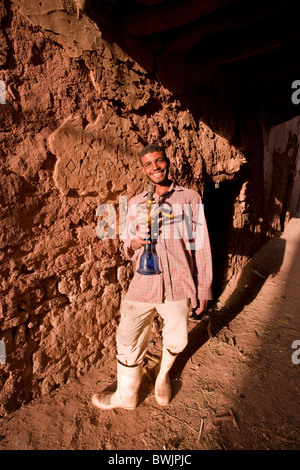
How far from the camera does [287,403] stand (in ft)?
6.39

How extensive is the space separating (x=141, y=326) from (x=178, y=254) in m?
0.63

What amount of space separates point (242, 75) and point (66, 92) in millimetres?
2899

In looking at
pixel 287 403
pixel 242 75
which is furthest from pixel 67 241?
pixel 242 75

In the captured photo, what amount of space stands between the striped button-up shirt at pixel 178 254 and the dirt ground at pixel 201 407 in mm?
1008

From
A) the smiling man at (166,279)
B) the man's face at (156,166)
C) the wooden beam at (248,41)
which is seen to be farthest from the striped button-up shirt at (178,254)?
the wooden beam at (248,41)

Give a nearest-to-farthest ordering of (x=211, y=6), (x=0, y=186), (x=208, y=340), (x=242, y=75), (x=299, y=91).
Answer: (x=0, y=186) < (x=211, y=6) < (x=208, y=340) < (x=242, y=75) < (x=299, y=91)

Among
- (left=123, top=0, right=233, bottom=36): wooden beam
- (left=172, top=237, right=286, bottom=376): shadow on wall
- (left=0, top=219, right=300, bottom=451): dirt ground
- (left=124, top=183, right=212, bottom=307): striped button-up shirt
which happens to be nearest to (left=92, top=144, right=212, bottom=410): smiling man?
(left=124, top=183, right=212, bottom=307): striped button-up shirt

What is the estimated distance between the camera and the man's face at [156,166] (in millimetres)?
1602

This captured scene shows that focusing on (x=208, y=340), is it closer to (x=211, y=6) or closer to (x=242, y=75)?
(x=211, y=6)

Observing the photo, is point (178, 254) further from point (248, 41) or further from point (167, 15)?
point (248, 41)

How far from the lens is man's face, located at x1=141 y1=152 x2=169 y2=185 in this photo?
5.25ft

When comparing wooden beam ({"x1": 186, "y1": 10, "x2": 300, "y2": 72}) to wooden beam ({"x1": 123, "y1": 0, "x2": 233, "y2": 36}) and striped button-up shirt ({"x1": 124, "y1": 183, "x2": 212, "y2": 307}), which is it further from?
striped button-up shirt ({"x1": 124, "y1": 183, "x2": 212, "y2": 307})

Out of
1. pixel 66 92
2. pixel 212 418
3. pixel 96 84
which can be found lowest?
pixel 212 418

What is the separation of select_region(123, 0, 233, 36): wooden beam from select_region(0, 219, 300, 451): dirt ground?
9.84 feet
